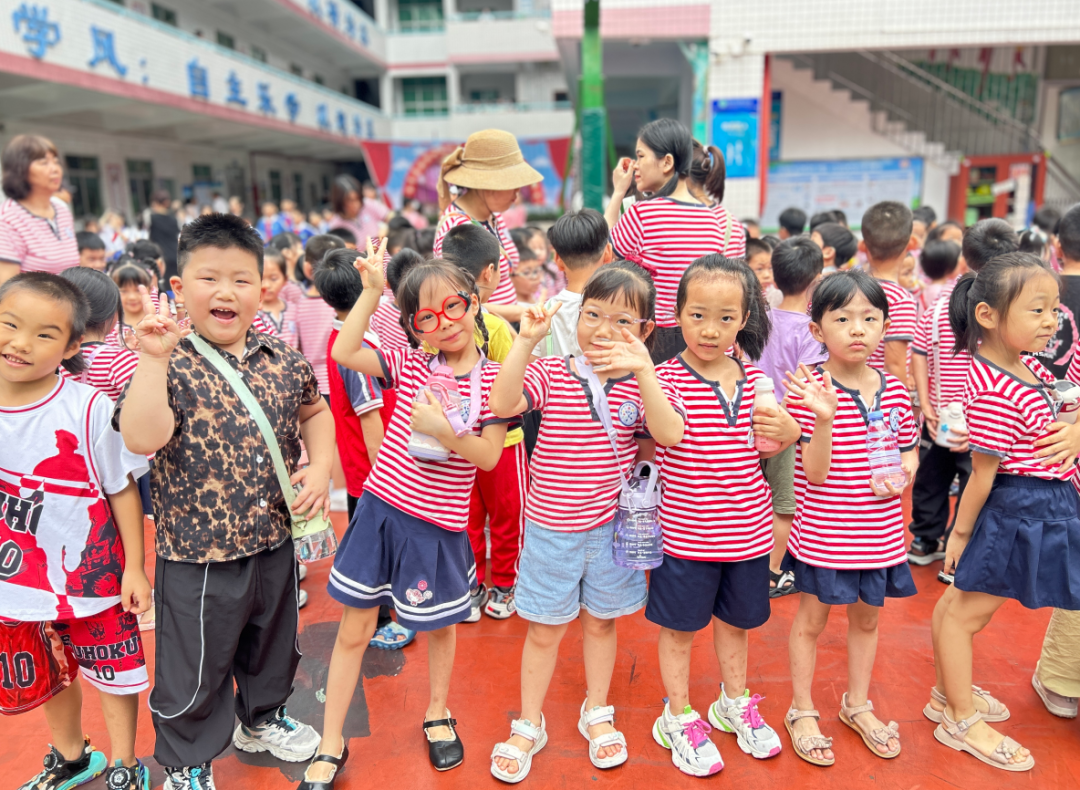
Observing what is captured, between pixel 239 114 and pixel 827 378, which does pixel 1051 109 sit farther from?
pixel 239 114

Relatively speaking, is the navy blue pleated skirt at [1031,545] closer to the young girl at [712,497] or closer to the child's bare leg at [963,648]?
the child's bare leg at [963,648]

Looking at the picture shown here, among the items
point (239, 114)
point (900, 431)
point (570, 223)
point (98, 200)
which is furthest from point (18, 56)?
point (900, 431)

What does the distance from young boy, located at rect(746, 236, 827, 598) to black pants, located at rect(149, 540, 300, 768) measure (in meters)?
2.05

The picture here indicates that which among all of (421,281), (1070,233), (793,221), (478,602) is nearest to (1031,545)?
(1070,233)

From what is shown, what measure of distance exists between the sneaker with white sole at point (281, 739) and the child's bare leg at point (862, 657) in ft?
5.61

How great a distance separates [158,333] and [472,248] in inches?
50.9

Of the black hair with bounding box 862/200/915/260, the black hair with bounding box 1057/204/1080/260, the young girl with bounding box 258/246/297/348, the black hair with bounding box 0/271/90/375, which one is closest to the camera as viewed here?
the black hair with bounding box 0/271/90/375

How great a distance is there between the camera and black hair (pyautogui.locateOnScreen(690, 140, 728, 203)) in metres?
3.15

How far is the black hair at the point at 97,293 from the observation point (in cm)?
258

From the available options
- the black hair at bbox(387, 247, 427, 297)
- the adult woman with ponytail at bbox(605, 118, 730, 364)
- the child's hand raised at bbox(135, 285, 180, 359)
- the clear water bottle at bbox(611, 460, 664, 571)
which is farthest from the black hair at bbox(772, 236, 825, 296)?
the child's hand raised at bbox(135, 285, 180, 359)

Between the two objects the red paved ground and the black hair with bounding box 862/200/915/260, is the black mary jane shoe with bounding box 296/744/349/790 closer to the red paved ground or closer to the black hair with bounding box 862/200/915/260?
the red paved ground

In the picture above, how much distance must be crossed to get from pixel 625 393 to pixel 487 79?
2357 cm

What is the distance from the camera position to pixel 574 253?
273 cm

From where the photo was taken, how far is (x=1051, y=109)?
1269 cm
